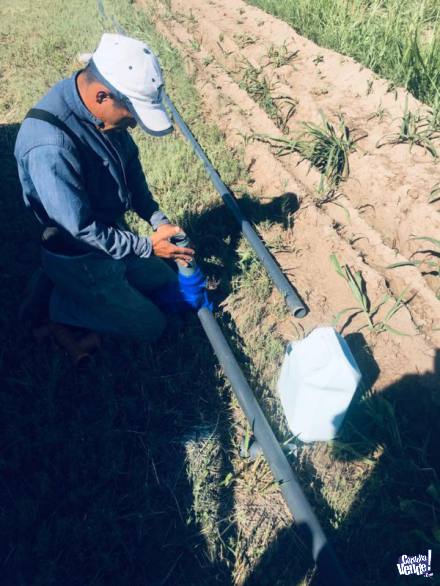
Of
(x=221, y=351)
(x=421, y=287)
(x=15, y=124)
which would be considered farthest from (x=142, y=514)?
(x=15, y=124)

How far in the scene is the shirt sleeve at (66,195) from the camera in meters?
1.93

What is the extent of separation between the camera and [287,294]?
2.84 meters

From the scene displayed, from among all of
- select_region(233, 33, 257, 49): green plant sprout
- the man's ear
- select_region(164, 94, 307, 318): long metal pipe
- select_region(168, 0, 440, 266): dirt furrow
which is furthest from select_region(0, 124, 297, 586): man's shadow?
select_region(233, 33, 257, 49): green plant sprout

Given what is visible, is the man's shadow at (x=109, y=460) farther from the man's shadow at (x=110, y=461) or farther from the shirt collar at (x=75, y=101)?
the shirt collar at (x=75, y=101)

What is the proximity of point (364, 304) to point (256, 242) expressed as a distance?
0.89m

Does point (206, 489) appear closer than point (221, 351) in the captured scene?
Yes

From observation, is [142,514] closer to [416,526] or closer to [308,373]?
[308,373]

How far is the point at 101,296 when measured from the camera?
2.52m

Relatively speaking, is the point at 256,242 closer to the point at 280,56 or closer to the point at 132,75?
the point at 132,75

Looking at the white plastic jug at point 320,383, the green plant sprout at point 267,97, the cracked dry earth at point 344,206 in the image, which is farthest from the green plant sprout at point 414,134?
the white plastic jug at point 320,383

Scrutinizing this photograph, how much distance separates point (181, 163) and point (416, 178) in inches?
80.8

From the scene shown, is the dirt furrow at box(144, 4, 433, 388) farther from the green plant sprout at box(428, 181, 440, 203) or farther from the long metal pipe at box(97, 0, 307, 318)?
the green plant sprout at box(428, 181, 440, 203)

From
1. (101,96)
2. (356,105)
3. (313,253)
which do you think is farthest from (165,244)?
(356,105)

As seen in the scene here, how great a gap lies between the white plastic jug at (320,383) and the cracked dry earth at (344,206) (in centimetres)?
25
